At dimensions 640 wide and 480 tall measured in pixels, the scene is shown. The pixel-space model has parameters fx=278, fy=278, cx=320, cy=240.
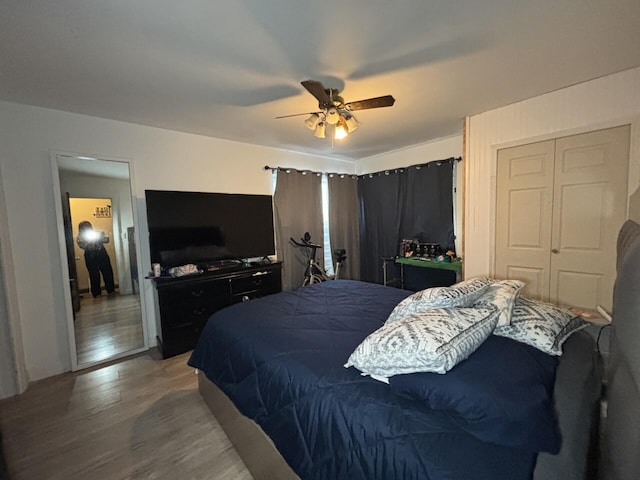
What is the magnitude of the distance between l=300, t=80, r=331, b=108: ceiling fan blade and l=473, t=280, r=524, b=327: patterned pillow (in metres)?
1.68

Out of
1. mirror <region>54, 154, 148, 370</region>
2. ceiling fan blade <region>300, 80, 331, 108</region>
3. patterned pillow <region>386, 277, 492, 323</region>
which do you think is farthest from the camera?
mirror <region>54, 154, 148, 370</region>

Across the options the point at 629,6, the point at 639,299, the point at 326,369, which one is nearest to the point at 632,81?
the point at 629,6

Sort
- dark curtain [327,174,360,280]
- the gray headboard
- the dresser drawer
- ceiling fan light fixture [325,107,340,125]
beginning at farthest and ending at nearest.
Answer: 1. dark curtain [327,174,360,280]
2. the dresser drawer
3. ceiling fan light fixture [325,107,340,125]
4. the gray headboard

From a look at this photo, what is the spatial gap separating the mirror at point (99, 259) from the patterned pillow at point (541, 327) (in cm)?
344

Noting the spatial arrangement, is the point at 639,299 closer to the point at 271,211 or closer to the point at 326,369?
the point at 326,369

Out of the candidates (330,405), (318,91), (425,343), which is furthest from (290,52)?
(330,405)

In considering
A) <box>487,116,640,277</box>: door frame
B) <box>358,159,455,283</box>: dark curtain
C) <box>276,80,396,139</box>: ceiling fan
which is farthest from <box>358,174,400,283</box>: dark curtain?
<box>276,80,396,139</box>: ceiling fan

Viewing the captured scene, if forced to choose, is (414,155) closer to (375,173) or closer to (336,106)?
(375,173)

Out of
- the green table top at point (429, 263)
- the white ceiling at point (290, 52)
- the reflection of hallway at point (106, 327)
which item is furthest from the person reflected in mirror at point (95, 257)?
the green table top at point (429, 263)

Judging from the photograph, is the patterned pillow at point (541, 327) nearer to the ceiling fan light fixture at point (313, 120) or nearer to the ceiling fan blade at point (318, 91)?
the ceiling fan blade at point (318, 91)

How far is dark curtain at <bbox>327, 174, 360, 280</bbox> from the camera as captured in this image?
4734mm

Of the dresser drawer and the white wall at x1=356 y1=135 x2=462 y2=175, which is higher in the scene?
the white wall at x1=356 y1=135 x2=462 y2=175

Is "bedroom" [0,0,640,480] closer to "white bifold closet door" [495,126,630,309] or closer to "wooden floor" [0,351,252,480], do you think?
"white bifold closet door" [495,126,630,309]

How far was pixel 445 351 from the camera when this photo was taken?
103 centimetres
